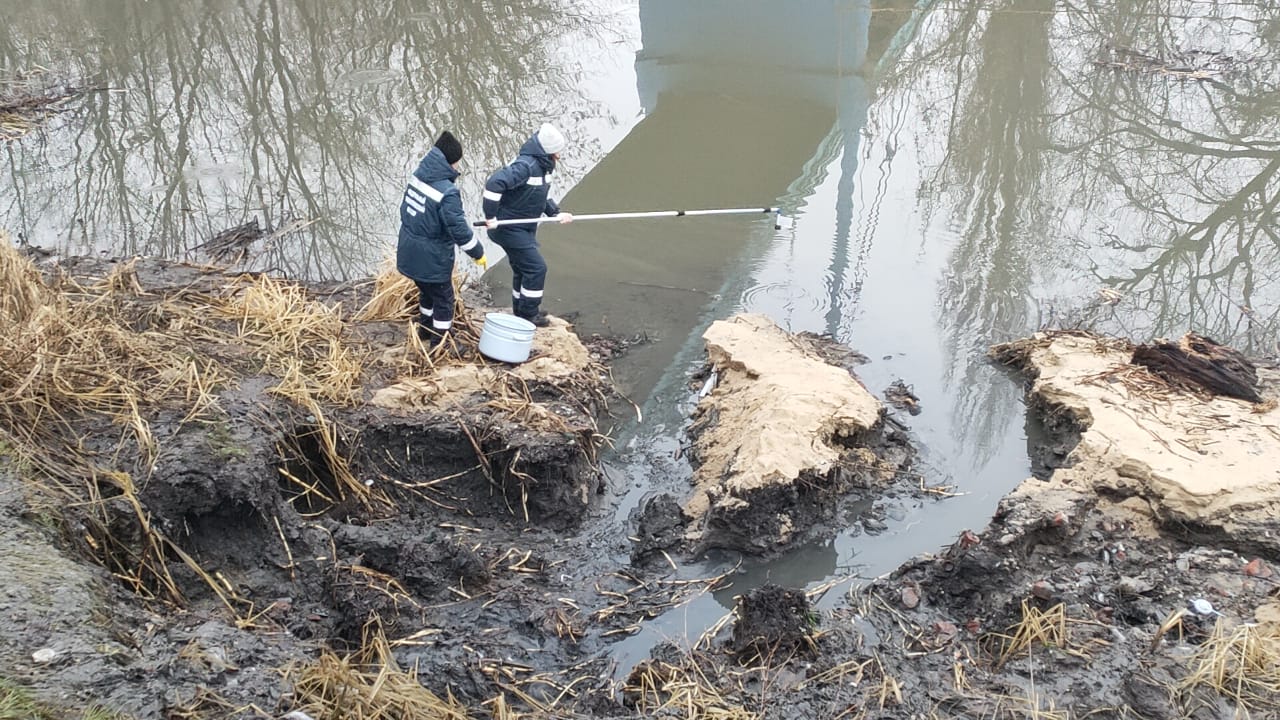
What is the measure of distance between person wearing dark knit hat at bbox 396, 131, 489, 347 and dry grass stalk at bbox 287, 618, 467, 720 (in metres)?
3.10

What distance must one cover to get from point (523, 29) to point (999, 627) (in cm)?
1224

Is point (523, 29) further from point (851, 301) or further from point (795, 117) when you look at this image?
point (851, 301)

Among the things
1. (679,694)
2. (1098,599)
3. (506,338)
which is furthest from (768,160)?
(679,694)

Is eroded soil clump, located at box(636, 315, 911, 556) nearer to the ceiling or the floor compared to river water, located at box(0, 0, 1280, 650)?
nearer to the floor

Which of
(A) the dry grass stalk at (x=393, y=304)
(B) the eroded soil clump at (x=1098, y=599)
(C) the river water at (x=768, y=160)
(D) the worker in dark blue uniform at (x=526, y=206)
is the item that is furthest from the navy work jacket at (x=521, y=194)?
(B) the eroded soil clump at (x=1098, y=599)

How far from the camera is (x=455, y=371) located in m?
6.30

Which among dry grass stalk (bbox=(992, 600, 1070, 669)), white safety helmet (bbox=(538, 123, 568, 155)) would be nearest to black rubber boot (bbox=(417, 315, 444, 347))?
white safety helmet (bbox=(538, 123, 568, 155))

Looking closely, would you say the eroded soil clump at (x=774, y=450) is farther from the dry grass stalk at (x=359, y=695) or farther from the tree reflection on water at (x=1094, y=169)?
the dry grass stalk at (x=359, y=695)

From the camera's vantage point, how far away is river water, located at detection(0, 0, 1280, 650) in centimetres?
795

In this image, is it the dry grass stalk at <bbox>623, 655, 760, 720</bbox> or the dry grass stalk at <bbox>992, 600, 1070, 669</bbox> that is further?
the dry grass stalk at <bbox>992, 600, 1070, 669</bbox>

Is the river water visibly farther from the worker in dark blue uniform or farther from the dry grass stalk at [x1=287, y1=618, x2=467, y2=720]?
the dry grass stalk at [x1=287, y1=618, x2=467, y2=720]

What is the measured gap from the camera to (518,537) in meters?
5.51

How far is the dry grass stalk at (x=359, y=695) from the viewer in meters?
3.53

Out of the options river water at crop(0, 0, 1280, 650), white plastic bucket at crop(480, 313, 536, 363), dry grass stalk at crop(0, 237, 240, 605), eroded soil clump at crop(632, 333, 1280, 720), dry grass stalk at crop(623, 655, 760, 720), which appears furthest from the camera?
river water at crop(0, 0, 1280, 650)
